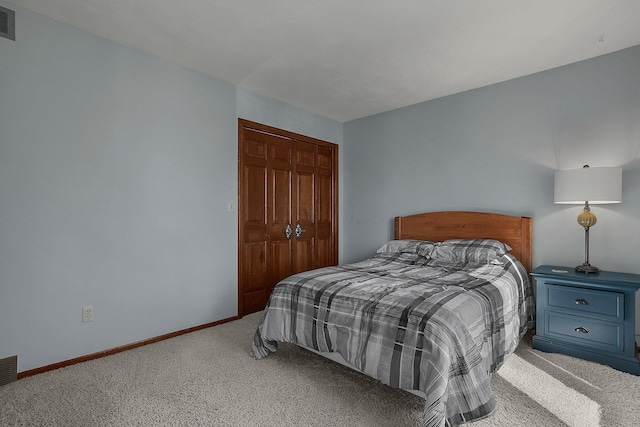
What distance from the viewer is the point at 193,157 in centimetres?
317

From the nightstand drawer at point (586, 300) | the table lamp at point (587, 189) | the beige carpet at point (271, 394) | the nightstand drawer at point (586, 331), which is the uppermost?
the table lamp at point (587, 189)

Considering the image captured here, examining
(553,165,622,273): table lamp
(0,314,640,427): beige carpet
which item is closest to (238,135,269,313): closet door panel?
(0,314,640,427): beige carpet

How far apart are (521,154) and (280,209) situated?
8.62ft

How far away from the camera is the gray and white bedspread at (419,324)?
5.36ft

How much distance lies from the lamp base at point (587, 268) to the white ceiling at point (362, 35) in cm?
177

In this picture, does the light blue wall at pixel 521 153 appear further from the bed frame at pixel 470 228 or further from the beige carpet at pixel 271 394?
the beige carpet at pixel 271 394

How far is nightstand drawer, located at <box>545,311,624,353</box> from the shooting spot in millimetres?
2369

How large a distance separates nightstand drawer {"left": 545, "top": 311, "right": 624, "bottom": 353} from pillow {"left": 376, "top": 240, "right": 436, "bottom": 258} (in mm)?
1074

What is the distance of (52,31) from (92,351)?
235 cm

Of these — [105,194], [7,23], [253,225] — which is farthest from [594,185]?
[7,23]

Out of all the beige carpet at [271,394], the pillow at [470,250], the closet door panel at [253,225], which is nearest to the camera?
the beige carpet at [271,394]

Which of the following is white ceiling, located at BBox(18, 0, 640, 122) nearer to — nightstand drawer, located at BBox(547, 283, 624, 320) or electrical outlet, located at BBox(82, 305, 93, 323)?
nightstand drawer, located at BBox(547, 283, 624, 320)

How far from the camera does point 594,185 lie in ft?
8.28

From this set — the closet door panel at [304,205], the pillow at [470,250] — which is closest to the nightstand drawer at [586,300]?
the pillow at [470,250]
